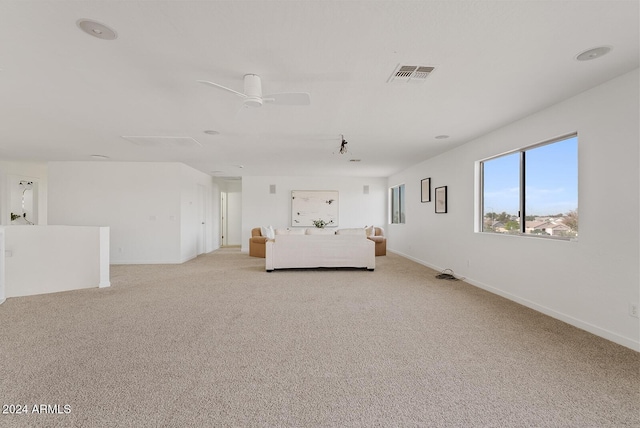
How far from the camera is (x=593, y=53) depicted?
7.60ft

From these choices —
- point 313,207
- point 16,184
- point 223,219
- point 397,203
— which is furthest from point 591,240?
point 16,184

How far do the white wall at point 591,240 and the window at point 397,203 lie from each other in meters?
4.35

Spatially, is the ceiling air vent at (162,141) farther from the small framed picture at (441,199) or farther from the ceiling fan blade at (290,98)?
the small framed picture at (441,199)

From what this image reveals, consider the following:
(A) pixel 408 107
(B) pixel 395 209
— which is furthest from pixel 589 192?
(B) pixel 395 209

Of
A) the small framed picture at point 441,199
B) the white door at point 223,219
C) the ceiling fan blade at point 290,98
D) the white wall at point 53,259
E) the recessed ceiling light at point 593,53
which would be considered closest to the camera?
the recessed ceiling light at point 593,53

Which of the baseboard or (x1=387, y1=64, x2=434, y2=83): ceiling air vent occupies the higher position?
(x1=387, y1=64, x2=434, y2=83): ceiling air vent

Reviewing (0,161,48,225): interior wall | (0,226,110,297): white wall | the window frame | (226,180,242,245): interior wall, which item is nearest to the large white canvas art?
the window frame

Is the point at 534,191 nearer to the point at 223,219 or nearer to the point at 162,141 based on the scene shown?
the point at 162,141

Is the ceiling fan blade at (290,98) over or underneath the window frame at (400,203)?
over

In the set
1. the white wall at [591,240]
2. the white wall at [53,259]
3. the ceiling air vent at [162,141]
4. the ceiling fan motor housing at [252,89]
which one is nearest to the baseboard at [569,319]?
the white wall at [591,240]

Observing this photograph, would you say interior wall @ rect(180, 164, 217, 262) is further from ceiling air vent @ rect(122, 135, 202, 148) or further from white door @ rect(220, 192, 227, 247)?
ceiling air vent @ rect(122, 135, 202, 148)

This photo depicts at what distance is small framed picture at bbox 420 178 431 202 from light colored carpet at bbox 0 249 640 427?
309 centimetres

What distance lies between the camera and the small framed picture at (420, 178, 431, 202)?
6.74 meters

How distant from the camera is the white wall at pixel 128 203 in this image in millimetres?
6977
